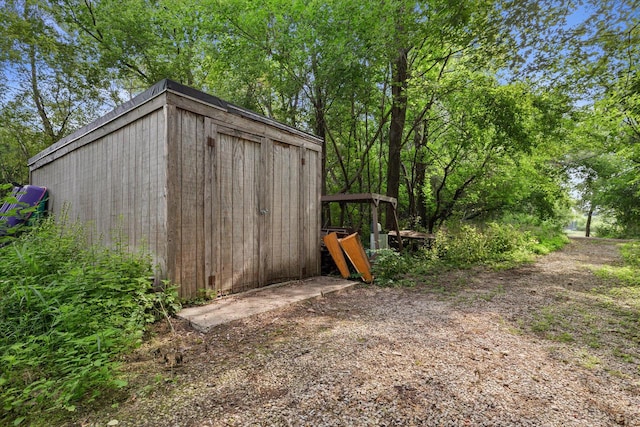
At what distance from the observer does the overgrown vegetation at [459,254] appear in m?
5.30

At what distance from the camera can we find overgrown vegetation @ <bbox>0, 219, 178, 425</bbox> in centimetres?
164

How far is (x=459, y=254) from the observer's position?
695 cm

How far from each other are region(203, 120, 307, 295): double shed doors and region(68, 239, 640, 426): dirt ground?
98 centimetres

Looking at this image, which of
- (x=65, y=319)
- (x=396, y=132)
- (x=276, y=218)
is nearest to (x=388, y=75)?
(x=396, y=132)

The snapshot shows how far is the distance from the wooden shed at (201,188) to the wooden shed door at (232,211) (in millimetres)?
13

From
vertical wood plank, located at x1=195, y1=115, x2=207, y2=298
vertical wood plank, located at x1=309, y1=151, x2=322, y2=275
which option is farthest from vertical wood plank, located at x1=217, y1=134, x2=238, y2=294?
vertical wood plank, located at x1=309, y1=151, x2=322, y2=275

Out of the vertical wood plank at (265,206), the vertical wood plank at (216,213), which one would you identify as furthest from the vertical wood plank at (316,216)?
the vertical wood plank at (216,213)

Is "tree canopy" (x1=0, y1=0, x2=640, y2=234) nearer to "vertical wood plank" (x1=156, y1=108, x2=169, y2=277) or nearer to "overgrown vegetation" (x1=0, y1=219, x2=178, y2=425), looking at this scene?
"vertical wood plank" (x1=156, y1=108, x2=169, y2=277)

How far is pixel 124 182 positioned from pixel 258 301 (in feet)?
7.76

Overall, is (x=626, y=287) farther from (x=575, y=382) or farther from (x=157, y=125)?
(x=157, y=125)

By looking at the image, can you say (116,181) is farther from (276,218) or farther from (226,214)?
(276,218)

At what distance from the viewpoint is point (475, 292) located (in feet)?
14.2

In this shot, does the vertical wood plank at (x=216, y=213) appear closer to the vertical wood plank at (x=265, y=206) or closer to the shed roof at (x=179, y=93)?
the shed roof at (x=179, y=93)

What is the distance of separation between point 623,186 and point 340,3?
15975 millimetres
